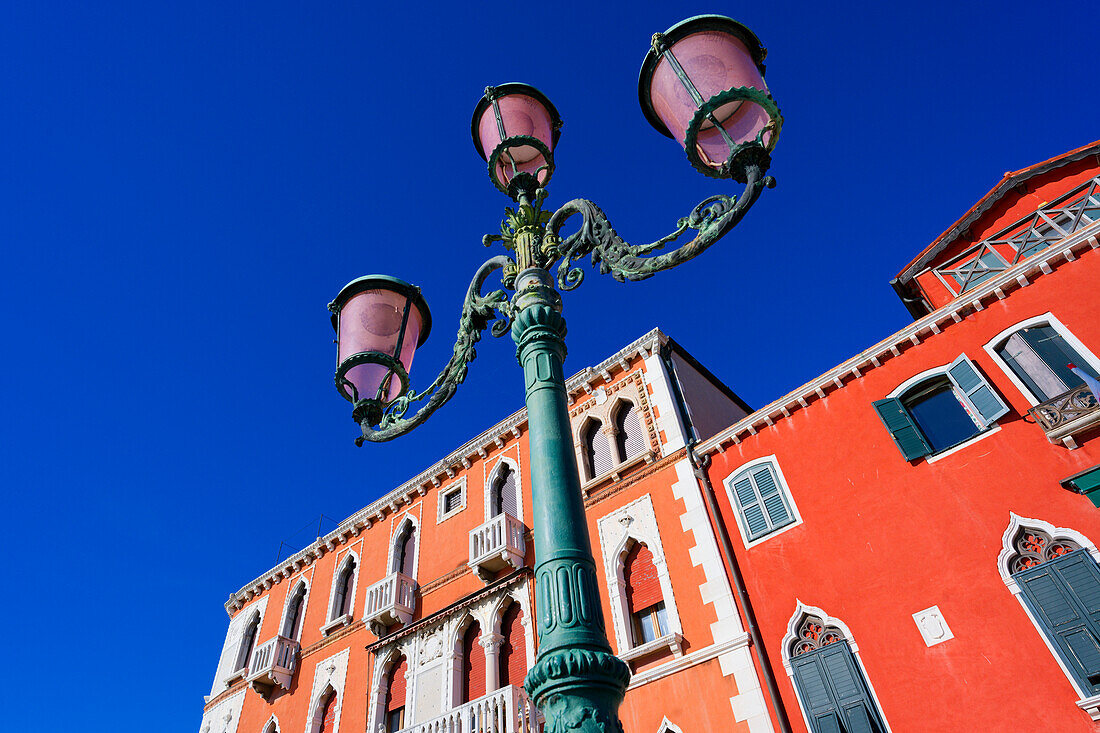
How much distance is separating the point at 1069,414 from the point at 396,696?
13.6m

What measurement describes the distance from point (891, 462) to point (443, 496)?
10.6m

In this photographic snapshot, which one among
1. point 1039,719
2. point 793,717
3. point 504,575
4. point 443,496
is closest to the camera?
point 1039,719

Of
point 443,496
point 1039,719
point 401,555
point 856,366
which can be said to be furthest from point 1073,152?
point 401,555

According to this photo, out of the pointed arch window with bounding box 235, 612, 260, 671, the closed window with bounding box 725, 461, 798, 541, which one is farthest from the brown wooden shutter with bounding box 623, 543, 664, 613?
the pointed arch window with bounding box 235, 612, 260, 671

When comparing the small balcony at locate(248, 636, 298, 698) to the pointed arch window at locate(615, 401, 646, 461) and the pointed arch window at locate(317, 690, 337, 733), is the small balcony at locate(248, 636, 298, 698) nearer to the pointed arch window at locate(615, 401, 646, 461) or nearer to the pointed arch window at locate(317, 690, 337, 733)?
the pointed arch window at locate(317, 690, 337, 733)

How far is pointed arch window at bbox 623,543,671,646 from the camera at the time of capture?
38.3 feet

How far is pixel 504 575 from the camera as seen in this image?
14039 millimetres

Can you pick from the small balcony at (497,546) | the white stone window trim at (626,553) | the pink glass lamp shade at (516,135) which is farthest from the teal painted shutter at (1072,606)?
the small balcony at (497,546)

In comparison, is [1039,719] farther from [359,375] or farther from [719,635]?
[359,375]

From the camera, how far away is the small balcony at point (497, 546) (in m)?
13.8

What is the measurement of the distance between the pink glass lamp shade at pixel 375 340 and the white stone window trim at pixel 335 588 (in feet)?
44.2

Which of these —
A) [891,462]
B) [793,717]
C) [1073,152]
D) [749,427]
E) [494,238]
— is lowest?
[793,717]

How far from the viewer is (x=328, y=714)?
52.4ft

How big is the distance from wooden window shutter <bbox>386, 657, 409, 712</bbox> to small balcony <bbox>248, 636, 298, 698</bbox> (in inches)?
151
